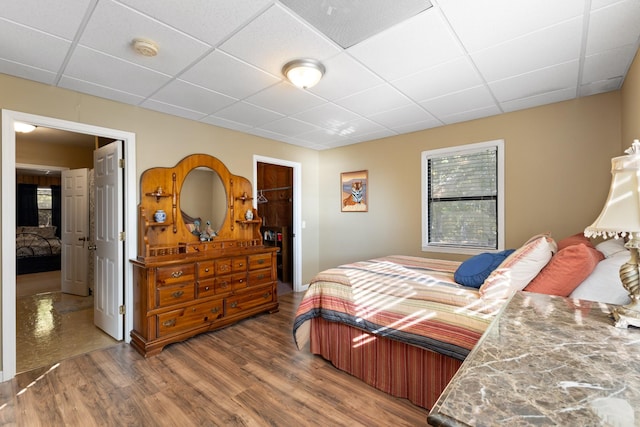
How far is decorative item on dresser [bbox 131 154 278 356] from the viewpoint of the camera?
293 centimetres

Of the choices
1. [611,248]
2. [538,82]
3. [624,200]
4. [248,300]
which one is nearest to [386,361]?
[624,200]

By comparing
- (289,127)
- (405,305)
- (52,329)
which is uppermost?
(289,127)

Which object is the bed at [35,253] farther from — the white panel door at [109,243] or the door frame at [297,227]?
the door frame at [297,227]

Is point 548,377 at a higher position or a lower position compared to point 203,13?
lower

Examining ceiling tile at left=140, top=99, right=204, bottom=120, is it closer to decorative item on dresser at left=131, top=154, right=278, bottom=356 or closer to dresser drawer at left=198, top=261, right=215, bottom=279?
decorative item on dresser at left=131, top=154, right=278, bottom=356

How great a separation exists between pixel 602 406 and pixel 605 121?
334cm

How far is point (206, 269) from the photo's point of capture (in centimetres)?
323

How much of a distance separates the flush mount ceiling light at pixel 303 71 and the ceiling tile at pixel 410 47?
297 mm

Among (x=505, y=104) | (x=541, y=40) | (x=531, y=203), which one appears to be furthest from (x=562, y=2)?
(x=531, y=203)

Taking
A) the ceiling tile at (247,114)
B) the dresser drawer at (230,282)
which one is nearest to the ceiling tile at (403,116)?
the ceiling tile at (247,114)

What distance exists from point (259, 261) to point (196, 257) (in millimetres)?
839

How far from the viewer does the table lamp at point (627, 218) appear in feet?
3.66

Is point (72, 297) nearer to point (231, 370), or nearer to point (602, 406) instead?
point (231, 370)

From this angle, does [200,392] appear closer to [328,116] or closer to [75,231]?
[328,116]
